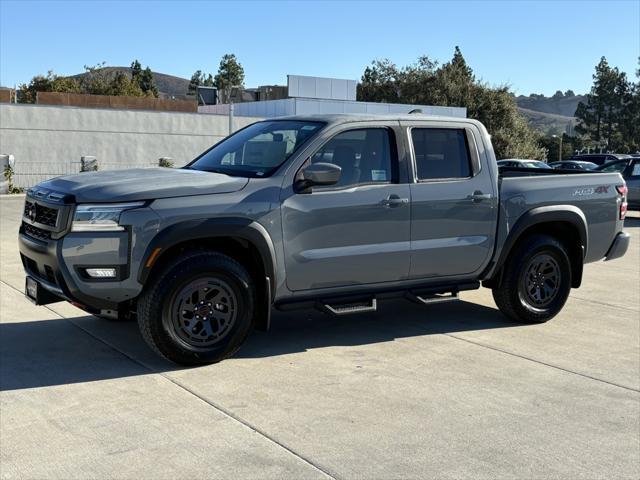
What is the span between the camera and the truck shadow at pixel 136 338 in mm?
5648

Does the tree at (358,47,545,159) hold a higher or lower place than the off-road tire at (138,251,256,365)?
higher

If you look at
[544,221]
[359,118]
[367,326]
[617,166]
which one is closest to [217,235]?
[359,118]

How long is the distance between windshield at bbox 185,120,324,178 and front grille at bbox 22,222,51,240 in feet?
5.02

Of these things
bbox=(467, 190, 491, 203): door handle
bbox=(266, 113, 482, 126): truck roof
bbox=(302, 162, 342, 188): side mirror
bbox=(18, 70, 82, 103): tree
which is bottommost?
bbox=(467, 190, 491, 203): door handle

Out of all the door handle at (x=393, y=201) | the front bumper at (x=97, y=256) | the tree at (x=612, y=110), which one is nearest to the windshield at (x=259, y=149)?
the door handle at (x=393, y=201)

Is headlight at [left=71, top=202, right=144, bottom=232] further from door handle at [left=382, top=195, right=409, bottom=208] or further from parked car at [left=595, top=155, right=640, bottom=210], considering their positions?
parked car at [left=595, top=155, right=640, bottom=210]

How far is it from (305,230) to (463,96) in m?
60.8

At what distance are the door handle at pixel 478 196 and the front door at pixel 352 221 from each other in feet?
2.32

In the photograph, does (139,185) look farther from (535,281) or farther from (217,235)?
(535,281)

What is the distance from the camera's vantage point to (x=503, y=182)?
7109 millimetres

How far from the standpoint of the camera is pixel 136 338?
659 centimetres

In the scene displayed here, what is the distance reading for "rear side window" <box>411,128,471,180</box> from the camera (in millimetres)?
6699

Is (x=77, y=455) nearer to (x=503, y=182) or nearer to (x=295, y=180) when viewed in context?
(x=295, y=180)

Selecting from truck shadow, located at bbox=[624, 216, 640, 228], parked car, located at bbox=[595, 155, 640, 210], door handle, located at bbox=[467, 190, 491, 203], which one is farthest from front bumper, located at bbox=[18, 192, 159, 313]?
parked car, located at bbox=[595, 155, 640, 210]
